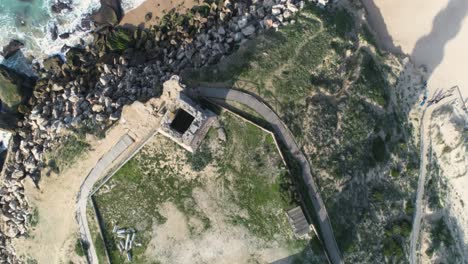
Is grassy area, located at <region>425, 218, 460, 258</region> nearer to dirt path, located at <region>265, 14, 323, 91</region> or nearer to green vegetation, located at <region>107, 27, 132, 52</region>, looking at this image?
dirt path, located at <region>265, 14, 323, 91</region>

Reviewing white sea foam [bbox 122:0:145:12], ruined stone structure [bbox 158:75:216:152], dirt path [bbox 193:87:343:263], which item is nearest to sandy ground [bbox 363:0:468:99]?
dirt path [bbox 193:87:343:263]

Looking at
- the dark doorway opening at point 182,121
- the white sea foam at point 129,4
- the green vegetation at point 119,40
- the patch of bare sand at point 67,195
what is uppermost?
the white sea foam at point 129,4

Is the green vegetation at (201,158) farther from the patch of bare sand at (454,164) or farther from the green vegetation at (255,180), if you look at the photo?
the patch of bare sand at (454,164)

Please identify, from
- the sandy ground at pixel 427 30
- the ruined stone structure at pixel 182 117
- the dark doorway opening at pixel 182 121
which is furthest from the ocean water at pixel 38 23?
the sandy ground at pixel 427 30

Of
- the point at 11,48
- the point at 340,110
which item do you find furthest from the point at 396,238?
the point at 11,48

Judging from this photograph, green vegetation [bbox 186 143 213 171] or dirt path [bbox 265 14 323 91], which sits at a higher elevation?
dirt path [bbox 265 14 323 91]

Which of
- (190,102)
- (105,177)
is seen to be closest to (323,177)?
(190,102)
